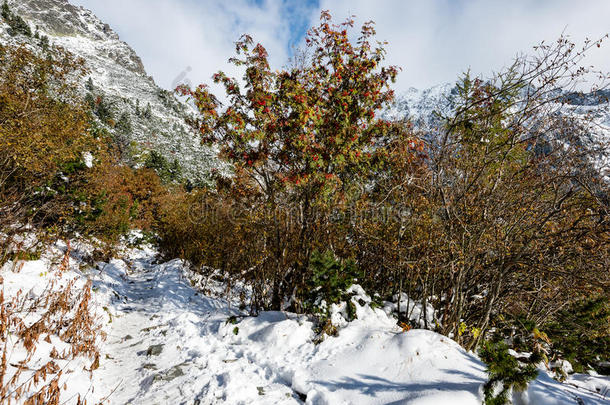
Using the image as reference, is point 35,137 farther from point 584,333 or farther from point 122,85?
point 122,85

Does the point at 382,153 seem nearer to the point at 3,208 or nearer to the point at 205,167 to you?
the point at 3,208

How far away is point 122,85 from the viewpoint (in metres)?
118

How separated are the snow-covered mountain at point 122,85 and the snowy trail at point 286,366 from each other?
39.4 meters

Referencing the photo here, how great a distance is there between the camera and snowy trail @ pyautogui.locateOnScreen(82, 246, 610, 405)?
130 inches

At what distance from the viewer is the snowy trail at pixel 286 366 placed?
10.8ft

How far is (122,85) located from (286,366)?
150 meters

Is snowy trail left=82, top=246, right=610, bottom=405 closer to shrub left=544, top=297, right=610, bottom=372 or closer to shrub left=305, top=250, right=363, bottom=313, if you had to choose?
shrub left=305, top=250, right=363, bottom=313

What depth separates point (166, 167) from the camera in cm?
4622

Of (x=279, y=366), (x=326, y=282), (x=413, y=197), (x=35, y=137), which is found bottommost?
(x=279, y=366)

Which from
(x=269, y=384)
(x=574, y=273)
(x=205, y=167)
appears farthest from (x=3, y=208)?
(x=205, y=167)

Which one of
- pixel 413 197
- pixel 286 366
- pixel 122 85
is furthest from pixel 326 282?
pixel 122 85

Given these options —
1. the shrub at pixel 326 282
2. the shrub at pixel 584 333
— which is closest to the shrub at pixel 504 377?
the shrub at pixel 326 282

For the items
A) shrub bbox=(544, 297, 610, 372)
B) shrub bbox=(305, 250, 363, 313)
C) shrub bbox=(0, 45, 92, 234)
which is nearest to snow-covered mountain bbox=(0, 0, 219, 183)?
shrub bbox=(0, 45, 92, 234)

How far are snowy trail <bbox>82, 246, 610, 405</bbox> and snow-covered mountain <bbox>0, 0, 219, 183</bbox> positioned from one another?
3944 centimetres
